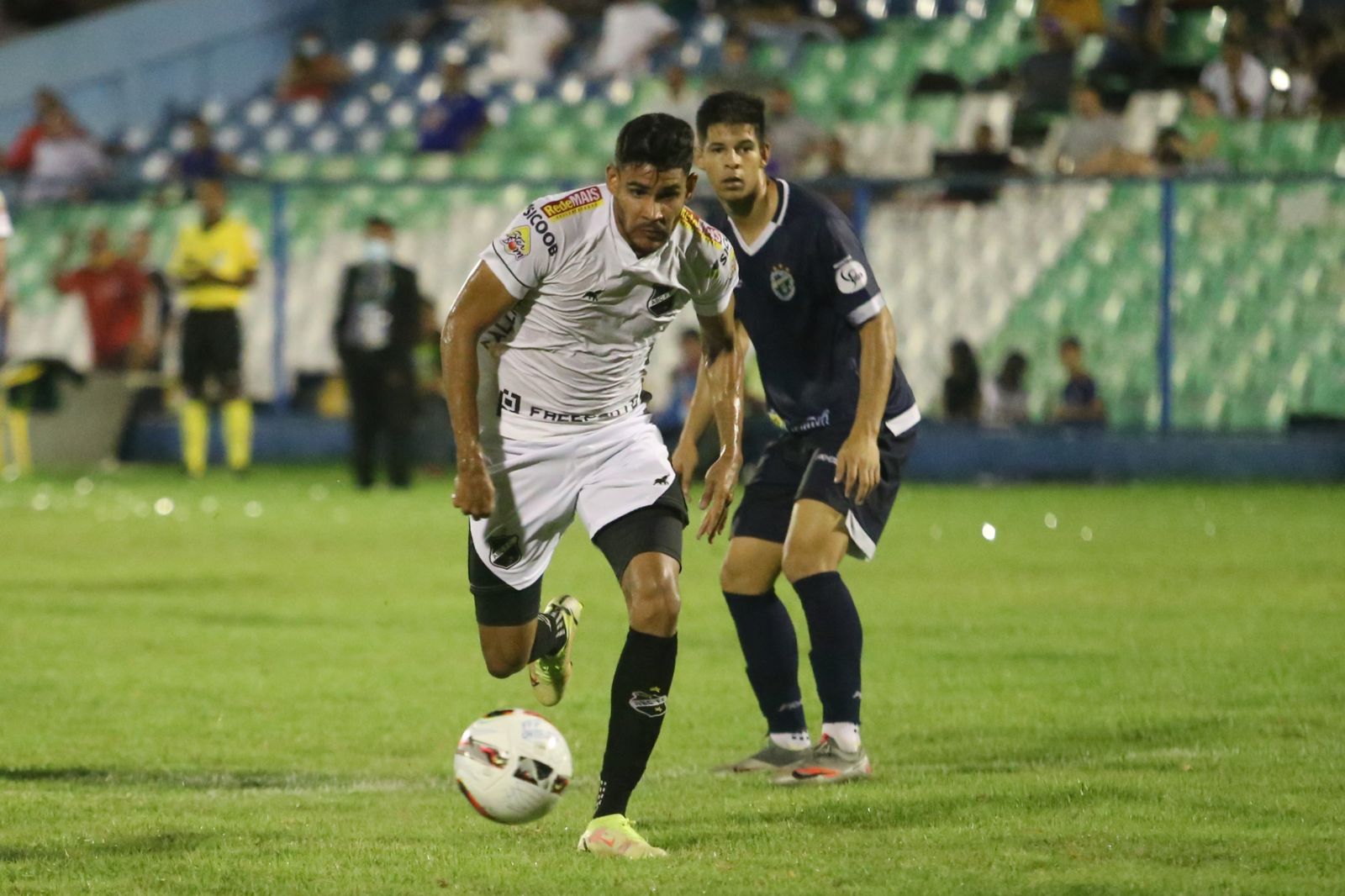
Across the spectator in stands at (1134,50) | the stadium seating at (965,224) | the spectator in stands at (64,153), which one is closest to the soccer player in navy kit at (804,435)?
the stadium seating at (965,224)

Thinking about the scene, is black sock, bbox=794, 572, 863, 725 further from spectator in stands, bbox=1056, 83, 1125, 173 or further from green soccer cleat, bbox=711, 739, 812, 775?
spectator in stands, bbox=1056, 83, 1125, 173

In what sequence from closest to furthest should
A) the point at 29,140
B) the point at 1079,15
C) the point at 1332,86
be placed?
the point at 1332,86 < the point at 1079,15 < the point at 29,140

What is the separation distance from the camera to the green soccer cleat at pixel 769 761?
6844 millimetres

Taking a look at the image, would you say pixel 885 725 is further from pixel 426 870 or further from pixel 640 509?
pixel 426 870

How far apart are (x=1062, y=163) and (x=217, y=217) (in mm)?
7580

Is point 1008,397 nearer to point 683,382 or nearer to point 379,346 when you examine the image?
point 683,382

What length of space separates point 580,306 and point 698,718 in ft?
8.19

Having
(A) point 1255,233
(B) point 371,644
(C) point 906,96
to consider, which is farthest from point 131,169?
(B) point 371,644

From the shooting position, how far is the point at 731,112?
660 cm

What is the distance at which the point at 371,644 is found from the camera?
32.0 feet

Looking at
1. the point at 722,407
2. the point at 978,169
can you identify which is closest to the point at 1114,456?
the point at 978,169

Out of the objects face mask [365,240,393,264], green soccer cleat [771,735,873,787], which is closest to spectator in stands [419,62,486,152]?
face mask [365,240,393,264]

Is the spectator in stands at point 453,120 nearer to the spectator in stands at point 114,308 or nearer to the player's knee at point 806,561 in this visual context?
the spectator in stands at point 114,308

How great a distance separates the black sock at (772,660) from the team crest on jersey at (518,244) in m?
1.82
